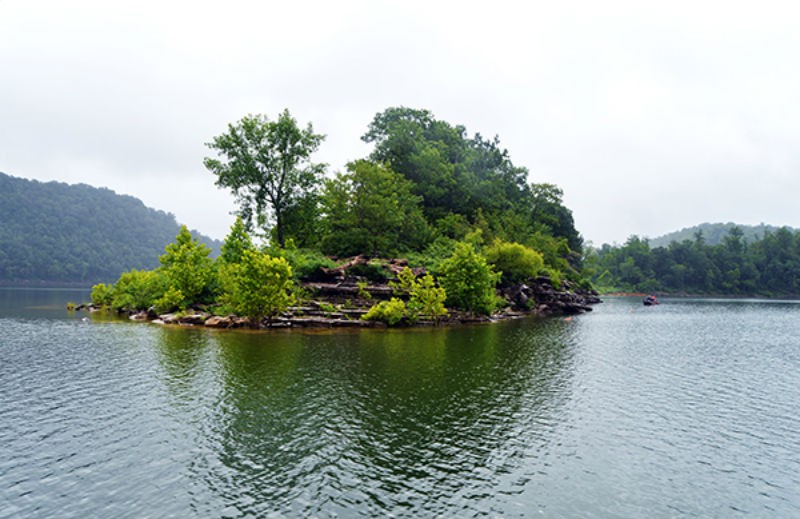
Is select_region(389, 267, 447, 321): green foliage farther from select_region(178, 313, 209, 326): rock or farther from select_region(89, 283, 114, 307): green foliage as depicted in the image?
select_region(89, 283, 114, 307): green foliage

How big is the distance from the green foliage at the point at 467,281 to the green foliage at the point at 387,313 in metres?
10.2

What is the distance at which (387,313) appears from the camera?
56406 mm

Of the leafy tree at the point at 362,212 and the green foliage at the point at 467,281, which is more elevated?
the leafy tree at the point at 362,212

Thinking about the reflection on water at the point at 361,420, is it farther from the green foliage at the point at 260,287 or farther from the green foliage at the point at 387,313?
the green foliage at the point at 387,313

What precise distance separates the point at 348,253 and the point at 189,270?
23871mm

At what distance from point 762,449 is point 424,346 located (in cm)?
2691

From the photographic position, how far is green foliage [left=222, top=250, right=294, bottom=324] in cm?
5088

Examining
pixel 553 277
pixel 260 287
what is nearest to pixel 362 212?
pixel 260 287

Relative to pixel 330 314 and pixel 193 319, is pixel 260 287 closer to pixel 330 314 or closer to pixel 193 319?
pixel 330 314

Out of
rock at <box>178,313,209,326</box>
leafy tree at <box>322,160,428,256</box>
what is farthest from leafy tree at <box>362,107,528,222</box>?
rock at <box>178,313,209,326</box>

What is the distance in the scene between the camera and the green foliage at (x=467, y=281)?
62.9 m

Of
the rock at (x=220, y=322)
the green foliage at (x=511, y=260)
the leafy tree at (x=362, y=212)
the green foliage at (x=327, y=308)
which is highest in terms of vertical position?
the leafy tree at (x=362, y=212)

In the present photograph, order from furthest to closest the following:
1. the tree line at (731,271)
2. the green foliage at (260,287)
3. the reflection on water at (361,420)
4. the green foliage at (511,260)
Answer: the tree line at (731,271), the green foliage at (511,260), the green foliage at (260,287), the reflection on water at (361,420)

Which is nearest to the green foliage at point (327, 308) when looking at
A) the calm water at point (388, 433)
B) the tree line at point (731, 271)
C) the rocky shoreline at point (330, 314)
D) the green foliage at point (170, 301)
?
the rocky shoreline at point (330, 314)
